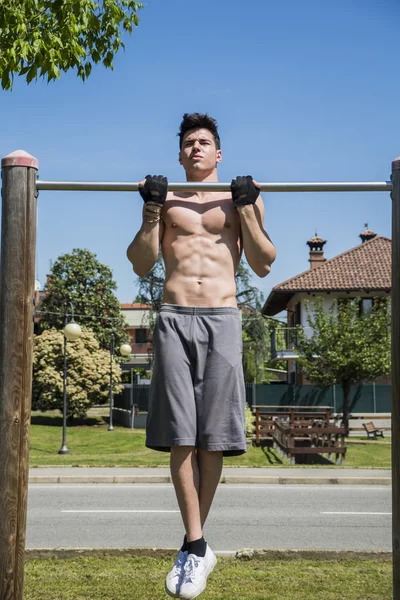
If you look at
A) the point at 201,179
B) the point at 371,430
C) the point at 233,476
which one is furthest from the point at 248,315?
the point at 201,179

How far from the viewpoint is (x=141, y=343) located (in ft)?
252

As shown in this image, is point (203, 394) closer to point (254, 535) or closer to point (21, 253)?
point (21, 253)

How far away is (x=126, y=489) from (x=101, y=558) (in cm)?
839

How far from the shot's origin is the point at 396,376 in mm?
4227

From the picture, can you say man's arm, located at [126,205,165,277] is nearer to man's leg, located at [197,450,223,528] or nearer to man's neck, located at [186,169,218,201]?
man's neck, located at [186,169,218,201]

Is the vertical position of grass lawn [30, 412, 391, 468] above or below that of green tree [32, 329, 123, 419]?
below

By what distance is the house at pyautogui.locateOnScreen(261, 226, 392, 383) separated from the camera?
43656mm

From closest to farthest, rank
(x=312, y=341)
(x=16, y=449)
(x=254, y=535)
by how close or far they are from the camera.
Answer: (x=16, y=449) → (x=254, y=535) → (x=312, y=341)

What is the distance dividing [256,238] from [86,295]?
51.9 meters

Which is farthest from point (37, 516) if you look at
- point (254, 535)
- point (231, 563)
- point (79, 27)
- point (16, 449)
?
point (16, 449)

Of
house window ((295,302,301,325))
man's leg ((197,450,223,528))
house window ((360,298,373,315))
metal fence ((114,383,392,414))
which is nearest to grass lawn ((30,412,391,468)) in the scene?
metal fence ((114,383,392,414))

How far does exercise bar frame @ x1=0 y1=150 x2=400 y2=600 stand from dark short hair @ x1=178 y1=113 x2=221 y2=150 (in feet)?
1.57

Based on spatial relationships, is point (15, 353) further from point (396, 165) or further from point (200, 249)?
point (396, 165)

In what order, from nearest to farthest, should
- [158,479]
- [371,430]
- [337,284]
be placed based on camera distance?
[158,479] < [371,430] < [337,284]
